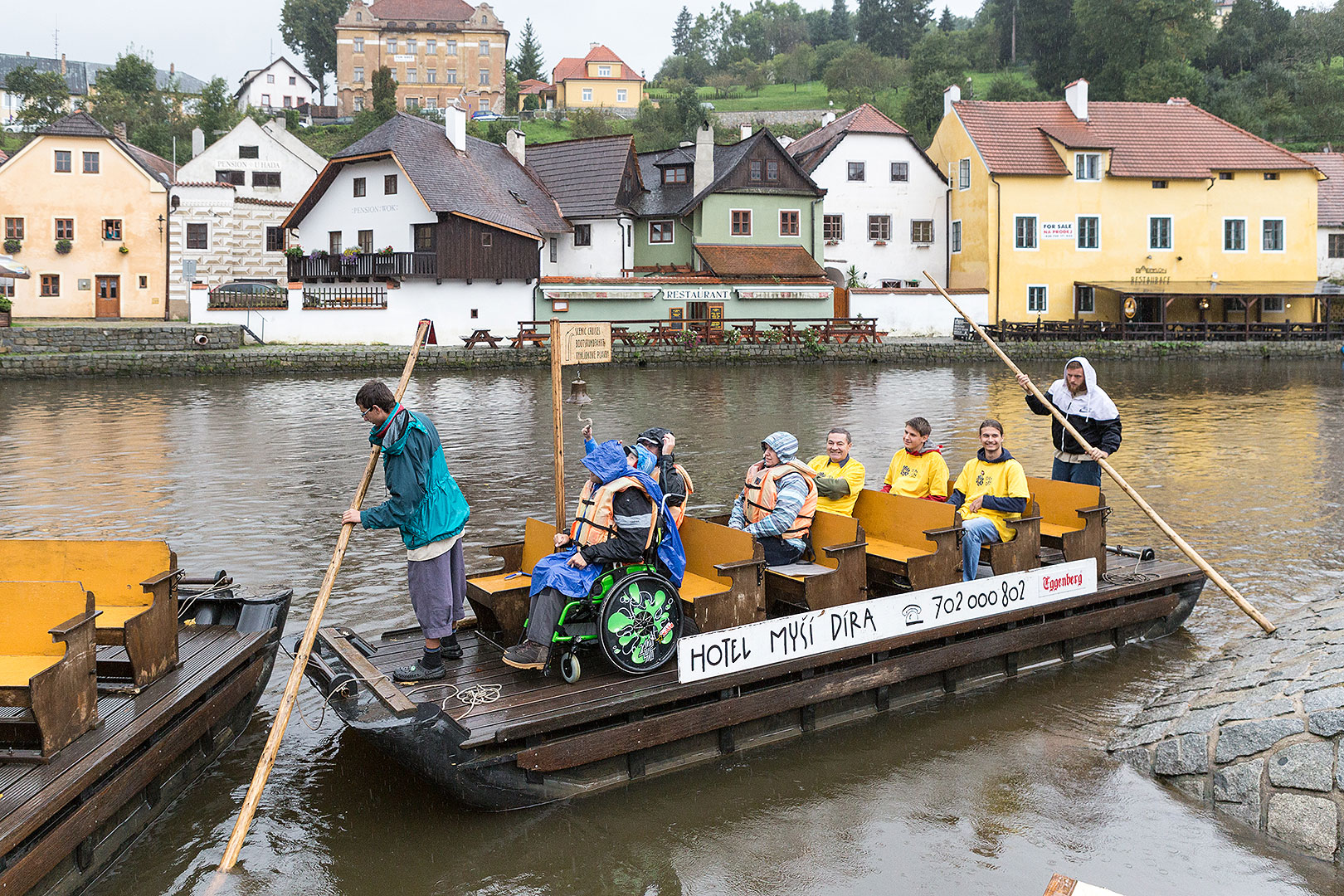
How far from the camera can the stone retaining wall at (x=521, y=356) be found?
36344 mm

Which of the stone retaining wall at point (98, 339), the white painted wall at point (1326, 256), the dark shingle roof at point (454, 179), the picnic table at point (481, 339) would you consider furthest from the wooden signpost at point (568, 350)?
the white painted wall at point (1326, 256)

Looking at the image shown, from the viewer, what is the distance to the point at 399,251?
1827 inches

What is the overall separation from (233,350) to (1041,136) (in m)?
37.6

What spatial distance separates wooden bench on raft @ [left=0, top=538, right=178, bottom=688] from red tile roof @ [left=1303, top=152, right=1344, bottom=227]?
6051cm

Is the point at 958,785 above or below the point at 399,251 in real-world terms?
below

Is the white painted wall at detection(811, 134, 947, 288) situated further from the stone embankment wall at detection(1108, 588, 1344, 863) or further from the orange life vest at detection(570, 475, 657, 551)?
the orange life vest at detection(570, 475, 657, 551)

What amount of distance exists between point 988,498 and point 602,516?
389cm

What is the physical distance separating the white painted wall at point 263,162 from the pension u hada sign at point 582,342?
170ft

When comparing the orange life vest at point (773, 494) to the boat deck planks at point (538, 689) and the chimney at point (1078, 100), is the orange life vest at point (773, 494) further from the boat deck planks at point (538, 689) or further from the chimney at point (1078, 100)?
the chimney at point (1078, 100)

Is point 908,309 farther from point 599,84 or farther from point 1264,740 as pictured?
point 599,84

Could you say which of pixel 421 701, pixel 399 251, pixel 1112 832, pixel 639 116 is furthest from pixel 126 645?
pixel 639 116

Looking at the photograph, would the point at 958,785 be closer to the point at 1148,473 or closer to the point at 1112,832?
the point at 1112,832

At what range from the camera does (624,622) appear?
711cm

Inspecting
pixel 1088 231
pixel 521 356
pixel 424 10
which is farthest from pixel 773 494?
pixel 424 10
